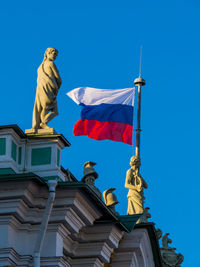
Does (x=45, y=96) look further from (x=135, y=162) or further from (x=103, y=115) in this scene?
(x=135, y=162)

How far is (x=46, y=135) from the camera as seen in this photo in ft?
94.0

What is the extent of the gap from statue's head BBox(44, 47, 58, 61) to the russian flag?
3.91 metres

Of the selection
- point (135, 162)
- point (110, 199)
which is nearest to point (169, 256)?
point (135, 162)

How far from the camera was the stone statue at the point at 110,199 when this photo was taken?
3177 cm

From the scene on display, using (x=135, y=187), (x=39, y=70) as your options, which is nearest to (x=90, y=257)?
(x=39, y=70)

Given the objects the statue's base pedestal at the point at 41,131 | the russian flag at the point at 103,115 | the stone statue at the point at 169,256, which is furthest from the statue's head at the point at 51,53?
the stone statue at the point at 169,256

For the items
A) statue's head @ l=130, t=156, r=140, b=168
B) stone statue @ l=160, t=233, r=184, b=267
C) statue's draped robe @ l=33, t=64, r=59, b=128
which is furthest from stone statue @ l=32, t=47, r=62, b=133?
stone statue @ l=160, t=233, r=184, b=267

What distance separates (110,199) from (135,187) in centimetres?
490

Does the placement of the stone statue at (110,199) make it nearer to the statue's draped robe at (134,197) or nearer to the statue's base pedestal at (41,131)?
the statue's base pedestal at (41,131)

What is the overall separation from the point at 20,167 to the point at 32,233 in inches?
71.3

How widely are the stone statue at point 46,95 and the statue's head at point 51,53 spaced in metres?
0.13

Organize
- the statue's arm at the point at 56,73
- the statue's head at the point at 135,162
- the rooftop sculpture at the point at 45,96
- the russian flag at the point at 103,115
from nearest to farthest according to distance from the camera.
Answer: the rooftop sculpture at the point at 45,96, the statue's arm at the point at 56,73, the russian flag at the point at 103,115, the statue's head at the point at 135,162

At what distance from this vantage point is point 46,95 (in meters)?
29.4

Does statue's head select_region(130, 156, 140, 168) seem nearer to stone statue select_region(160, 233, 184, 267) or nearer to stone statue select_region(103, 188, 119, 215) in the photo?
stone statue select_region(103, 188, 119, 215)
